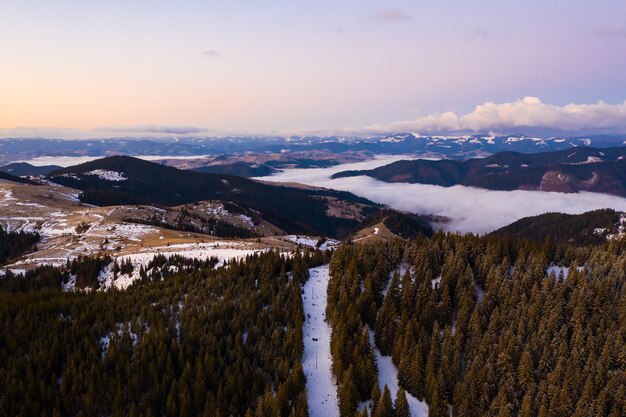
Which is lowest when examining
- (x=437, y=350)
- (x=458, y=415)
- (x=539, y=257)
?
(x=458, y=415)

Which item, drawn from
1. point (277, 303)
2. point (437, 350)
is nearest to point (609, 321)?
point (437, 350)

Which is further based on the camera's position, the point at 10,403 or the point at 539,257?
the point at 539,257

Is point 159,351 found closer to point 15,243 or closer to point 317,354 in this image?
point 317,354

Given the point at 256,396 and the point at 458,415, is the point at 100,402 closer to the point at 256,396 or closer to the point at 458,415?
the point at 256,396

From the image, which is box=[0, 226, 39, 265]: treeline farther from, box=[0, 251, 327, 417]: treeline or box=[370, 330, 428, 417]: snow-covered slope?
box=[370, 330, 428, 417]: snow-covered slope

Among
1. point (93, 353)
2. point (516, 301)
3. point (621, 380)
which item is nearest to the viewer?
point (621, 380)

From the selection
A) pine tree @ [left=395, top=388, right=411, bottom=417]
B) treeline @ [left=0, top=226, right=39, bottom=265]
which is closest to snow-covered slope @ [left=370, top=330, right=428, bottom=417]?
pine tree @ [left=395, top=388, right=411, bottom=417]
